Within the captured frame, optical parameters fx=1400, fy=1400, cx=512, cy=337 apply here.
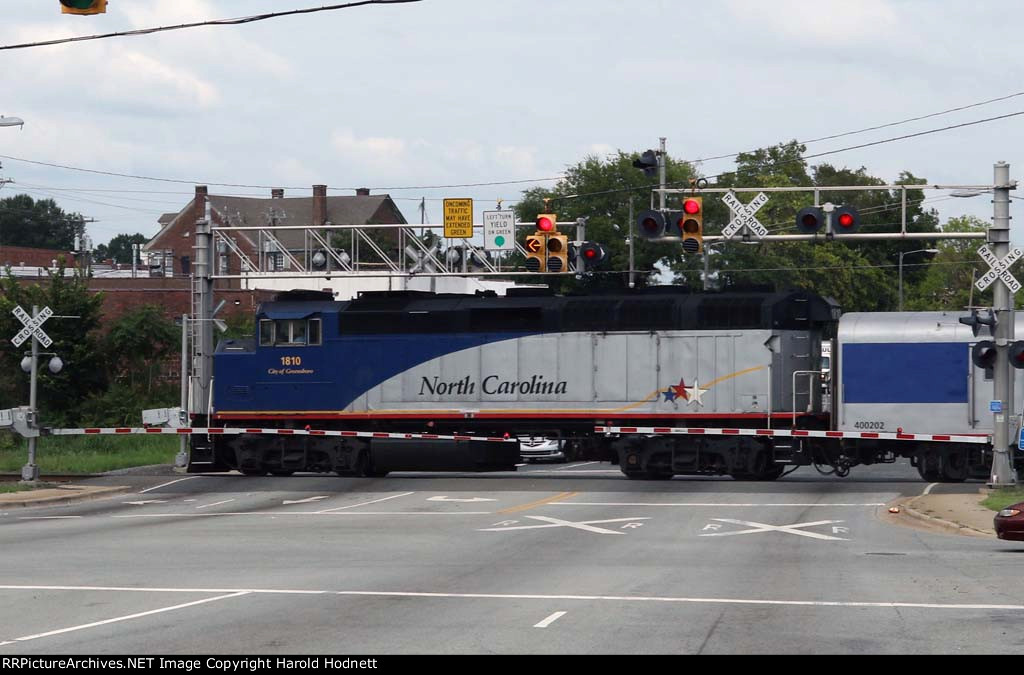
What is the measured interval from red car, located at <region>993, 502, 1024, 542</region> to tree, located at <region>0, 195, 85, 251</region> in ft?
521

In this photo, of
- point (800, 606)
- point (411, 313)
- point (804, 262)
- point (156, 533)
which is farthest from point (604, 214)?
point (800, 606)

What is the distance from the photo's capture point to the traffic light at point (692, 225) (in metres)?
29.2

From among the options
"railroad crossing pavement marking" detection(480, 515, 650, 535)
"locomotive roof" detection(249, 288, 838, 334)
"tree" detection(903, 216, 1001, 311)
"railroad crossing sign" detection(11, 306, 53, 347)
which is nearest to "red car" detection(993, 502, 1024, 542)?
"railroad crossing pavement marking" detection(480, 515, 650, 535)

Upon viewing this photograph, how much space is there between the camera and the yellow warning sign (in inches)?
1495

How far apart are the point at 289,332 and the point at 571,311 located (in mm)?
7804

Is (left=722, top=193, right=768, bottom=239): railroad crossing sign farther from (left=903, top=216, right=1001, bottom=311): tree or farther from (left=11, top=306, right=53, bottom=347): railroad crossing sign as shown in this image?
(left=903, top=216, right=1001, bottom=311): tree

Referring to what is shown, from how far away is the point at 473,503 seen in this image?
1168 inches

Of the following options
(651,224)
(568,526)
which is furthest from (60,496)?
(651,224)

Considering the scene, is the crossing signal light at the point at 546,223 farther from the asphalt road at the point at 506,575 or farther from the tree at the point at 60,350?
the tree at the point at 60,350

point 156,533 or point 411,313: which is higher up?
point 411,313

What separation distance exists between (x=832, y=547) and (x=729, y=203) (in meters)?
11.0

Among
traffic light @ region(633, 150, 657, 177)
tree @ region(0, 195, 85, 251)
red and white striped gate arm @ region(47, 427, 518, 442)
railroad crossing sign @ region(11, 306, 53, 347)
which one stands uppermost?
tree @ region(0, 195, 85, 251)

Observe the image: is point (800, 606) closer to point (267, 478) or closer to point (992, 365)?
point (992, 365)

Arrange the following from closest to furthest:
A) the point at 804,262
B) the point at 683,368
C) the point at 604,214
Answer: the point at 683,368 → the point at 604,214 → the point at 804,262
